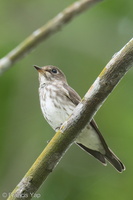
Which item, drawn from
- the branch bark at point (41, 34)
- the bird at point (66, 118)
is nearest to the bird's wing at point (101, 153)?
the bird at point (66, 118)

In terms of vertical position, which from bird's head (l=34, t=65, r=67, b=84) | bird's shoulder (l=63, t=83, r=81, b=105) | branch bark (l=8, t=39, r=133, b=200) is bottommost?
branch bark (l=8, t=39, r=133, b=200)

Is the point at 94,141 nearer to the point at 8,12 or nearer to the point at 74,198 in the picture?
the point at 74,198

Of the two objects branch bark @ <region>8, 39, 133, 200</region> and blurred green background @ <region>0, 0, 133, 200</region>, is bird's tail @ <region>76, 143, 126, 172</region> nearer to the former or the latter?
blurred green background @ <region>0, 0, 133, 200</region>

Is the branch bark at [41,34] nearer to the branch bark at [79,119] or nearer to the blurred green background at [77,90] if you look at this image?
the branch bark at [79,119]

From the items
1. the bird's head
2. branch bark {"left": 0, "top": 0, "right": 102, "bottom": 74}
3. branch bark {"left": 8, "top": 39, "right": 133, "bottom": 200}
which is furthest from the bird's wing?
branch bark {"left": 0, "top": 0, "right": 102, "bottom": 74}

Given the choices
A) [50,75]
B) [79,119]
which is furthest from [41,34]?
[50,75]

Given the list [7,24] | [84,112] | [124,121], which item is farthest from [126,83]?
[84,112]
